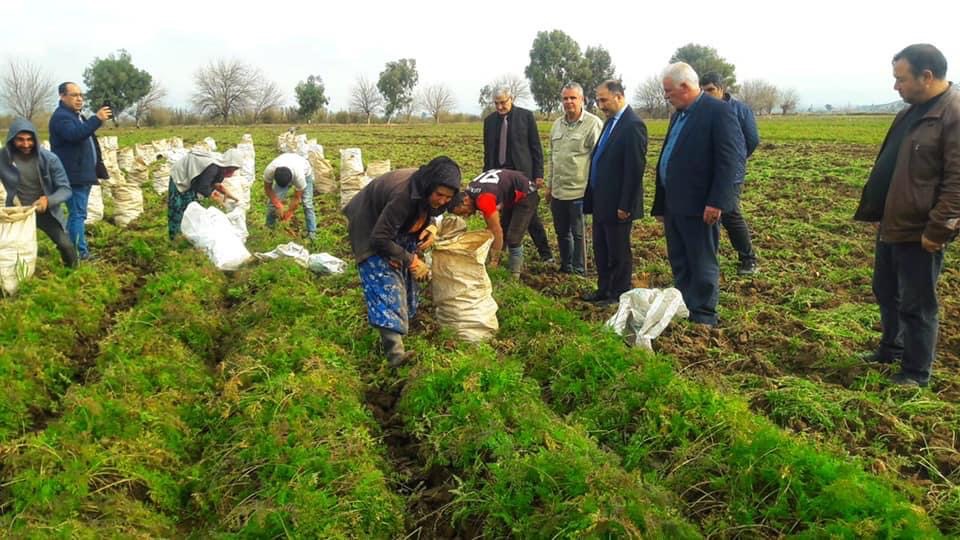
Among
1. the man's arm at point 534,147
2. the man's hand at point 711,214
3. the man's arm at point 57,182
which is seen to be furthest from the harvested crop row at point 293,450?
the man's arm at point 534,147

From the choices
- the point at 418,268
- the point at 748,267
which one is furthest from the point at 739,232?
the point at 418,268

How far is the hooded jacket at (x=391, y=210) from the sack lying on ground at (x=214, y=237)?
9.83 feet

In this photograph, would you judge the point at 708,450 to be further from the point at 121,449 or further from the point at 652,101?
the point at 652,101

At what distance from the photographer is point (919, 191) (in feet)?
12.3

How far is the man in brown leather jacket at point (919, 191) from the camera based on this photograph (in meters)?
3.61

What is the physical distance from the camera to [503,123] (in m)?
6.76

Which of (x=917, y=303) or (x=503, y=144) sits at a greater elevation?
(x=503, y=144)

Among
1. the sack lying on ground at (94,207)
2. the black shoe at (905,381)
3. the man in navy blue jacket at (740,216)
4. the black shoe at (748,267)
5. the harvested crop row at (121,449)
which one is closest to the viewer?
the harvested crop row at (121,449)

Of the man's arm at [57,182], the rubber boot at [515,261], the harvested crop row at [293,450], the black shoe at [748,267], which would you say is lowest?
the harvested crop row at [293,450]

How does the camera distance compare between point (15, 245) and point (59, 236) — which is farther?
point (59, 236)

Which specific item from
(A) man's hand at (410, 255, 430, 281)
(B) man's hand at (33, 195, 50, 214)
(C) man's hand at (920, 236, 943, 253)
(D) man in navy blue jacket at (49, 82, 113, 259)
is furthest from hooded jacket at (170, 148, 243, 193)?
(C) man's hand at (920, 236, 943, 253)

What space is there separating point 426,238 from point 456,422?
1633 millimetres

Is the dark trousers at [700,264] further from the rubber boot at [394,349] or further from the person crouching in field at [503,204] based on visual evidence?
the rubber boot at [394,349]

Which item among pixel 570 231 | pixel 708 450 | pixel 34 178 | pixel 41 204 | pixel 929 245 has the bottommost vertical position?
pixel 708 450
